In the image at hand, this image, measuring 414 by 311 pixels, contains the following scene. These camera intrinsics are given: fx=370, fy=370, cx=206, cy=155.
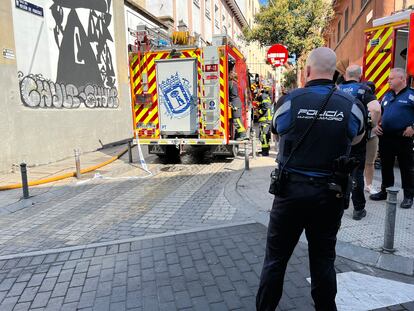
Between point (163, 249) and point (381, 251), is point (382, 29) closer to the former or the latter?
point (381, 251)

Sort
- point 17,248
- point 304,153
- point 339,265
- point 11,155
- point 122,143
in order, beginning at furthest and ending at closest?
point 122,143 → point 11,155 → point 17,248 → point 339,265 → point 304,153

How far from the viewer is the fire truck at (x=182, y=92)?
8.94 meters

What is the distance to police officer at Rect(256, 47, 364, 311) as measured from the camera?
250cm

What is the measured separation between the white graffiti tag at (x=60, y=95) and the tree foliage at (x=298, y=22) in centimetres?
894

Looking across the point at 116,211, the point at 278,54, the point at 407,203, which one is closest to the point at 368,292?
the point at 407,203

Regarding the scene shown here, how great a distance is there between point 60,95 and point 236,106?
542 centimetres

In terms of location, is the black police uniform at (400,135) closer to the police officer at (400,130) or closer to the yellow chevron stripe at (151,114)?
the police officer at (400,130)

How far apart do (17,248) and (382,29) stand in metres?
7.76

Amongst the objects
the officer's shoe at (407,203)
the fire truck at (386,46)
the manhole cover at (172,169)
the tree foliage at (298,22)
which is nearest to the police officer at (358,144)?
the officer's shoe at (407,203)

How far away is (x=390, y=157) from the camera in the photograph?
558cm

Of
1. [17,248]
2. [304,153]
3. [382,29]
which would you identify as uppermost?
[382,29]

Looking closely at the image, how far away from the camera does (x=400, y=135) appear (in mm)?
5426

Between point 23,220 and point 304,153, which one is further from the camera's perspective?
point 23,220

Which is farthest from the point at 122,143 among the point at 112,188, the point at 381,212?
the point at 381,212
